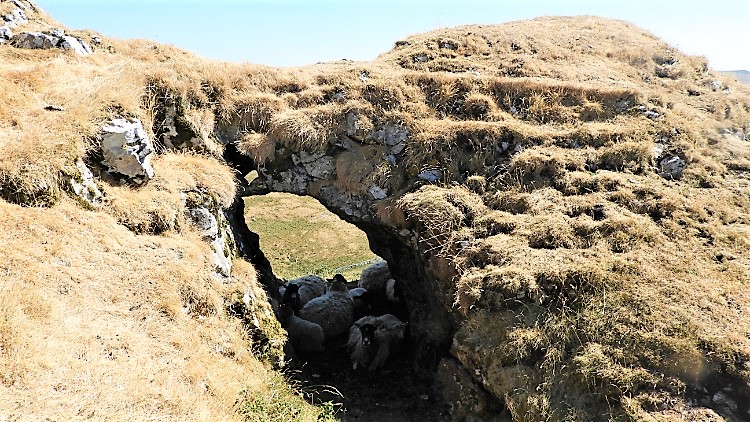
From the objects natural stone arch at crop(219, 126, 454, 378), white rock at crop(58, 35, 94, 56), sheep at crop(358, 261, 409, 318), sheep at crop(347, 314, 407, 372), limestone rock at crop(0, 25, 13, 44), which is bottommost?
sheep at crop(358, 261, 409, 318)

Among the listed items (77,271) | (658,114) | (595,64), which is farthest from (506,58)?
(77,271)

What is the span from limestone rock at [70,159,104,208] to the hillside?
0.06m

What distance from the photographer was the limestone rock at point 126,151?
11.8 metres

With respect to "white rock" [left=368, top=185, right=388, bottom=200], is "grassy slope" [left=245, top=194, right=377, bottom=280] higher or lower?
lower

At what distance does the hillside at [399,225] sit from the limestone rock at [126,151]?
0.06 metres

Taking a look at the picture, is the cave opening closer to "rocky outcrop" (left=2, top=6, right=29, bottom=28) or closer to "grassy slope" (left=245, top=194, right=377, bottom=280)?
"grassy slope" (left=245, top=194, right=377, bottom=280)

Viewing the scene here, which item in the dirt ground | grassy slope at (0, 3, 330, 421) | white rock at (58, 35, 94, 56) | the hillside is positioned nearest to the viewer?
grassy slope at (0, 3, 330, 421)

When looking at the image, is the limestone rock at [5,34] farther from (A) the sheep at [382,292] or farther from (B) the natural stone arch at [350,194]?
(A) the sheep at [382,292]

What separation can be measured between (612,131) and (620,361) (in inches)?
383

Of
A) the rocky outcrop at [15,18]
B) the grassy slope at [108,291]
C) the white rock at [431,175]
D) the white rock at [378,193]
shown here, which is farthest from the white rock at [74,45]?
the white rock at [431,175]

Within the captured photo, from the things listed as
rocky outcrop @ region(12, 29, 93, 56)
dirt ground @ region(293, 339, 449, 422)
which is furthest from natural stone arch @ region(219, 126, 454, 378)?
rocky outcrop @ region(12, 29, 93, 56)

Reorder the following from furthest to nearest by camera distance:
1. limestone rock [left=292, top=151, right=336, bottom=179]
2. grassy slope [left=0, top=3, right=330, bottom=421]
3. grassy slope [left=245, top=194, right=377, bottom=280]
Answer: grassy slope [left=245, top=194, right=377, bottom=280] < limestone rock [left=292, top=151, right=336, bottom=179] < grassy slope [left=0, top=3, right=330, bottom=421]

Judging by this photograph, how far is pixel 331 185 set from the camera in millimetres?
16656

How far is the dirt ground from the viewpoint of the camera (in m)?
13.1
